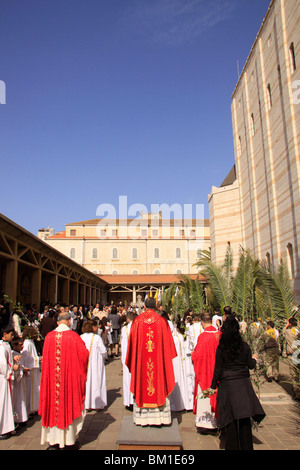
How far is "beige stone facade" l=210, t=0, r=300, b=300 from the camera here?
54.0ft

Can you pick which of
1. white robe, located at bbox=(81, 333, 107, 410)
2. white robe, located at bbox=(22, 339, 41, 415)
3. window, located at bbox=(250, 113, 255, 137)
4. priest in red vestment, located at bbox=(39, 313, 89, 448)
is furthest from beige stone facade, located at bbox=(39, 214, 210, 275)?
priest in red vestment, located at bbox=(39, 313, 89, 448)

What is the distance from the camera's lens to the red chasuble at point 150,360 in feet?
15.9

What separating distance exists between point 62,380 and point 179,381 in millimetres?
2792

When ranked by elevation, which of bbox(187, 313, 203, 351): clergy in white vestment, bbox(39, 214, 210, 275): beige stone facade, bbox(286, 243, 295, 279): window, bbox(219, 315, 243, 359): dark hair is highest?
bbox(39, 214, 210, 275): beige stone facade

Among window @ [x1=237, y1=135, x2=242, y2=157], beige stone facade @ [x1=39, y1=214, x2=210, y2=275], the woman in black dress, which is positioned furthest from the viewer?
beige stone facade @ [x1=39, y1=214, x2=210, y2=275]

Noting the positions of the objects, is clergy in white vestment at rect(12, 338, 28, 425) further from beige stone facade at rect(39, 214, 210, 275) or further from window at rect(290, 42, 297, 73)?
beige stone facade at rect(39, 214, 210, 275)

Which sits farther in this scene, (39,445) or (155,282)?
(155,282)

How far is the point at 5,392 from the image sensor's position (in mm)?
5137

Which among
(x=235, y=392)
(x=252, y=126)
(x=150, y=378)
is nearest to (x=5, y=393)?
(x=150, y=378)

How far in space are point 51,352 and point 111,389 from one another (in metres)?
4.04

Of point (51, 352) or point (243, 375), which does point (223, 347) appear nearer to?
point (243, 375)

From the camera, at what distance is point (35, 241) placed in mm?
12953

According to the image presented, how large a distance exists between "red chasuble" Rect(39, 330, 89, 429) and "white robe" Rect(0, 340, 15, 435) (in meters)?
0.79
